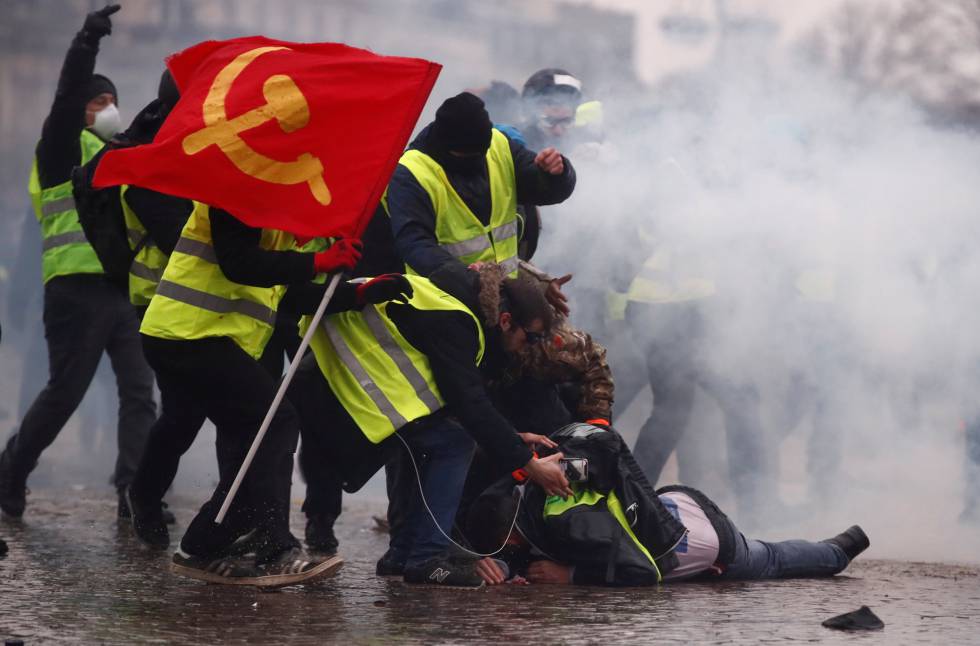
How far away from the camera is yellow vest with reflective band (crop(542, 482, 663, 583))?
5121 mm

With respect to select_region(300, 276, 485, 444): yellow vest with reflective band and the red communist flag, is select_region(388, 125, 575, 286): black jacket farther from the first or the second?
the red communist flag

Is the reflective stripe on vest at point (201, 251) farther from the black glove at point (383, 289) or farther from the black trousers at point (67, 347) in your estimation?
the black trousers at point (67, 347)

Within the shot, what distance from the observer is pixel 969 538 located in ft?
22.2

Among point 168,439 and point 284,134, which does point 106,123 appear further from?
point 284,134

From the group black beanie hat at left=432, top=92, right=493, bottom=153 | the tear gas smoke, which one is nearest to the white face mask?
black beanie hat at left=432, top=92, right=493, bottom=153

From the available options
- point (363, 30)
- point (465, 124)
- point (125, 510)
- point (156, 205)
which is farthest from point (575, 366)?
point (363, 30)

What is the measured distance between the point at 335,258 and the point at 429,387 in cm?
62

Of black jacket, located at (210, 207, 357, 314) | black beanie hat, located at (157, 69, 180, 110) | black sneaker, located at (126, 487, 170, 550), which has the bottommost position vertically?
black sneaker, located at (126, 487, 170, 550)

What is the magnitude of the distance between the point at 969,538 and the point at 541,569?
2.45 m

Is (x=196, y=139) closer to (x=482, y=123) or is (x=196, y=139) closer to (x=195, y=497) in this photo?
(x=482, y=123)

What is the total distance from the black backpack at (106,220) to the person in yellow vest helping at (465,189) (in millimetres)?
929

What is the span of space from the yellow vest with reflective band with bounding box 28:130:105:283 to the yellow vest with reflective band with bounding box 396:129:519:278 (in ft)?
5.42

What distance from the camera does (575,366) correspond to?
17.6 feet

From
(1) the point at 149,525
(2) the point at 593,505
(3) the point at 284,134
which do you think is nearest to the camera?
(3) the point at 284,134
